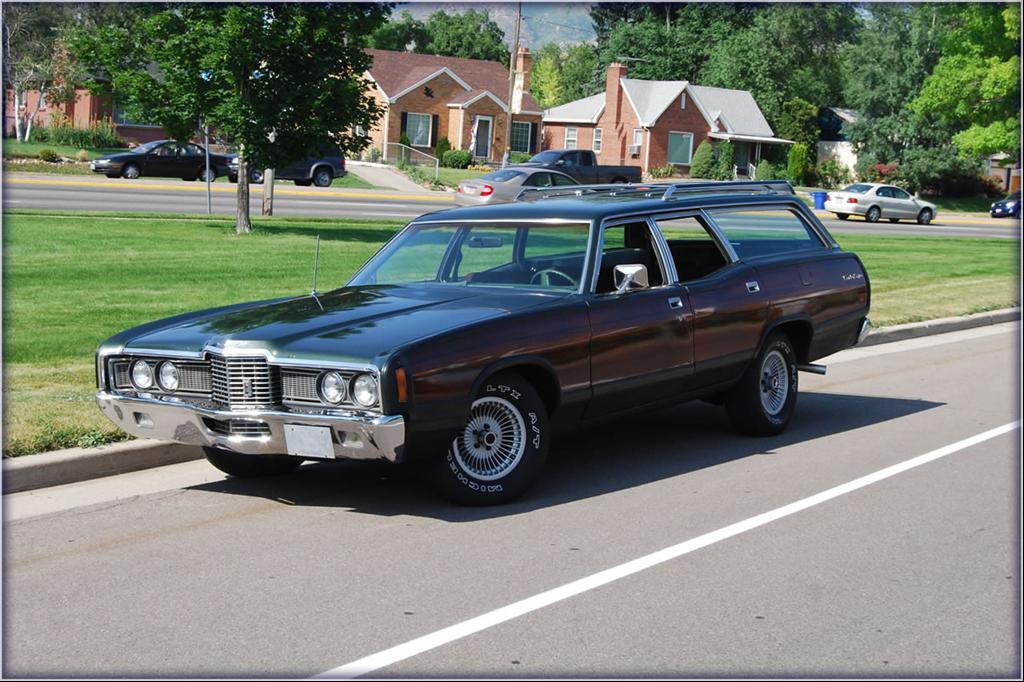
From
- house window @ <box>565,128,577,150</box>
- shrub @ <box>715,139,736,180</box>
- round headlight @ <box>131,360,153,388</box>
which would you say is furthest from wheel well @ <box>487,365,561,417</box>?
house window @ <box>565,128,577,150</box>

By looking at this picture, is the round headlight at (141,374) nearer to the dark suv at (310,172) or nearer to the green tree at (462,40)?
the dark suv at (310,172)

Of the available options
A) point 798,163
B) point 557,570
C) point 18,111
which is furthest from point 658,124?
point 557,570

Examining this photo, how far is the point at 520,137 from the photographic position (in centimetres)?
7119

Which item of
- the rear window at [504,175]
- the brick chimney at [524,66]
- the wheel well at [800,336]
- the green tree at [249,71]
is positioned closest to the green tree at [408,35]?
the brick chimney at [524,66]

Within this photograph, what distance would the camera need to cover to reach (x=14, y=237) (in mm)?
19047

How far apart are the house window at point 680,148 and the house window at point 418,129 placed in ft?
44.2

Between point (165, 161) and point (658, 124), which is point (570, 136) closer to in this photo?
point (658, 124)

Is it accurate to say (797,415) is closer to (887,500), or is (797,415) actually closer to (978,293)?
(887,500)

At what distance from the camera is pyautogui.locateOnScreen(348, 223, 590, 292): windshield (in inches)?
316

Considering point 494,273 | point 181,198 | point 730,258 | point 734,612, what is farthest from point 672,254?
point 181,198

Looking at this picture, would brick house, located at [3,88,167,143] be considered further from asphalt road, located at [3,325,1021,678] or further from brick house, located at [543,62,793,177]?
asphalt road, located at [3,325,1021,678]

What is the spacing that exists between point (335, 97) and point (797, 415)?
15.3 m

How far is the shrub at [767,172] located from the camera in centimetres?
6665

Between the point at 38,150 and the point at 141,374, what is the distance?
157ft
